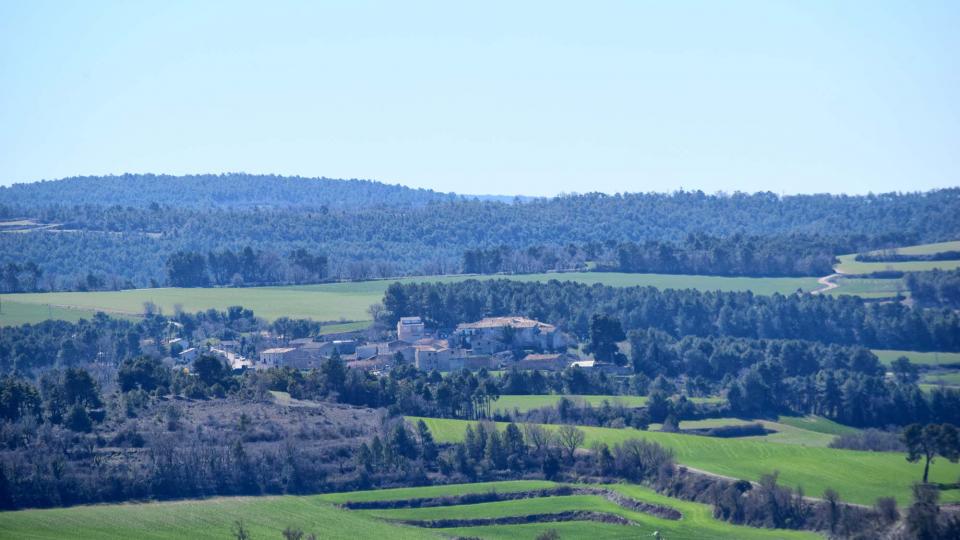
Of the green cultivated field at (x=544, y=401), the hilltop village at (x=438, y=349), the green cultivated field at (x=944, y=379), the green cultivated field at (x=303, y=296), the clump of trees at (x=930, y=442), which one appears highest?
the green cultivated field at (x=303, y=296)

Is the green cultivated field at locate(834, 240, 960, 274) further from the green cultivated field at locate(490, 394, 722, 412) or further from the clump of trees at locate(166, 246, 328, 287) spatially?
the green cultivated field at locate(490, 394, 722, 412)

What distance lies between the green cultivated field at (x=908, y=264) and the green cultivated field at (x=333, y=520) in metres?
67.2

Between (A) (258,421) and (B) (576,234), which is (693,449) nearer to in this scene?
(A) (258,421)

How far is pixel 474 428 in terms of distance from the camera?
3228 inches

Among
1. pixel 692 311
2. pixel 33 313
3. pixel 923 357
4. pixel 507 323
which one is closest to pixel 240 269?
pixel 33 313

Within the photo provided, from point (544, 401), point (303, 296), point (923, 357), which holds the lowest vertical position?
point (544, 401)

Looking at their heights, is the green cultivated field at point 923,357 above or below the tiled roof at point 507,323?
below

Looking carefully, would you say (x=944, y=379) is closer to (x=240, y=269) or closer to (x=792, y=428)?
(x=792, y=428)

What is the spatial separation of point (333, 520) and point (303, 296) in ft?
211

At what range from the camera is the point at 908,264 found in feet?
452

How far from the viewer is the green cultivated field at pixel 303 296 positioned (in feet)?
404

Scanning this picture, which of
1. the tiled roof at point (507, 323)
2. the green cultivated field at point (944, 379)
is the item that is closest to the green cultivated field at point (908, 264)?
the green cultivated field at point (944, 379)

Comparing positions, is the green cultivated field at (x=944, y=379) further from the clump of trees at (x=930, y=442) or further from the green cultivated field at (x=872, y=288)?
the clump of trees at (x=930, y=442)

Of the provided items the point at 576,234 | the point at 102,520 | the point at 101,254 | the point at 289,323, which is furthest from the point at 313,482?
the point at 576,234
